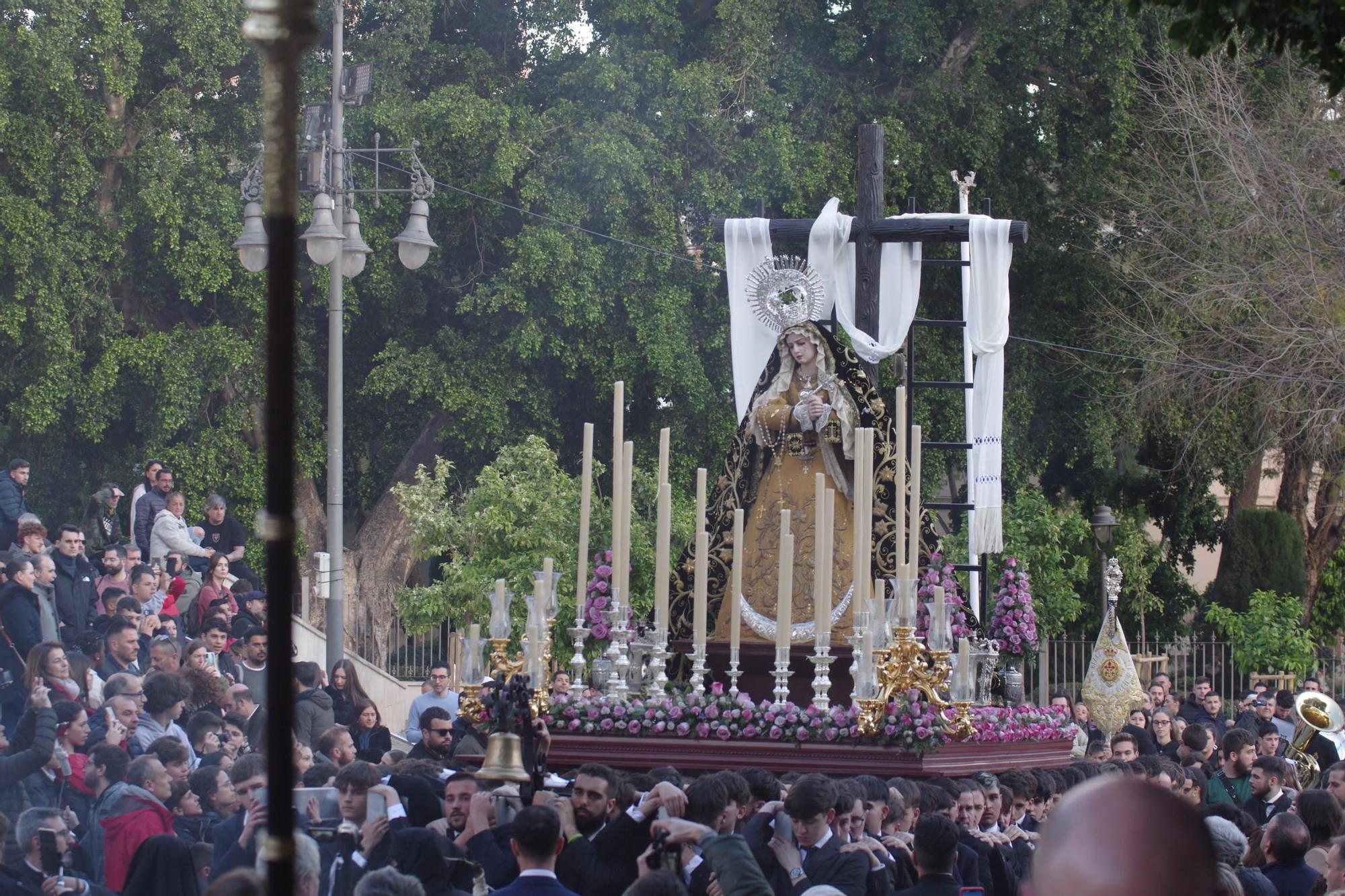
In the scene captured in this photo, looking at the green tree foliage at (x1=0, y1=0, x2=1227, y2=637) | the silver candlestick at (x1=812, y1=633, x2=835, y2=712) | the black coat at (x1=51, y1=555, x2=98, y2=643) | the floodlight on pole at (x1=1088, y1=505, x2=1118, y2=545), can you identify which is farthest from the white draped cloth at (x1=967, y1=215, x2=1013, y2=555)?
the floodlight on pole at (x1=1088, y1=505, x2=1118, y2=545)

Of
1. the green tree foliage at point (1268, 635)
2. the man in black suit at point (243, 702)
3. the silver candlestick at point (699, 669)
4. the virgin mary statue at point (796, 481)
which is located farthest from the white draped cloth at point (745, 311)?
the green tree foliage at point (1268, 635)

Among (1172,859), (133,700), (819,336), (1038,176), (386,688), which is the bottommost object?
(386,688)

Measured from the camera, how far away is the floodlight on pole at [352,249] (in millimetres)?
14906

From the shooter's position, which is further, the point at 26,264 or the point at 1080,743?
the point at 26,264

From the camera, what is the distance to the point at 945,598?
9578 mm

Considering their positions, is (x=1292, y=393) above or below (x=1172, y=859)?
above

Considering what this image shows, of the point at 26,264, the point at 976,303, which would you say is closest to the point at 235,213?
the point at 26,264

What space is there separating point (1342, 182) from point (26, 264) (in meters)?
18.6

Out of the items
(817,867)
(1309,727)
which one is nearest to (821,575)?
(817,867)

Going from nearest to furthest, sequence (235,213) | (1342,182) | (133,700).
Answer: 1. (1342,182)
2. (133,700)
3. (235,213)

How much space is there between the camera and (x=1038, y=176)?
25812mm

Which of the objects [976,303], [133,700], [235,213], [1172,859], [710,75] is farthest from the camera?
[710,75]

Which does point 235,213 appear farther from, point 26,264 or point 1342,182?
point 1342,182

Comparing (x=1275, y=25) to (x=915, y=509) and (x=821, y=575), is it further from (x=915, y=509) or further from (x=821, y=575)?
(x=915, y=509)
